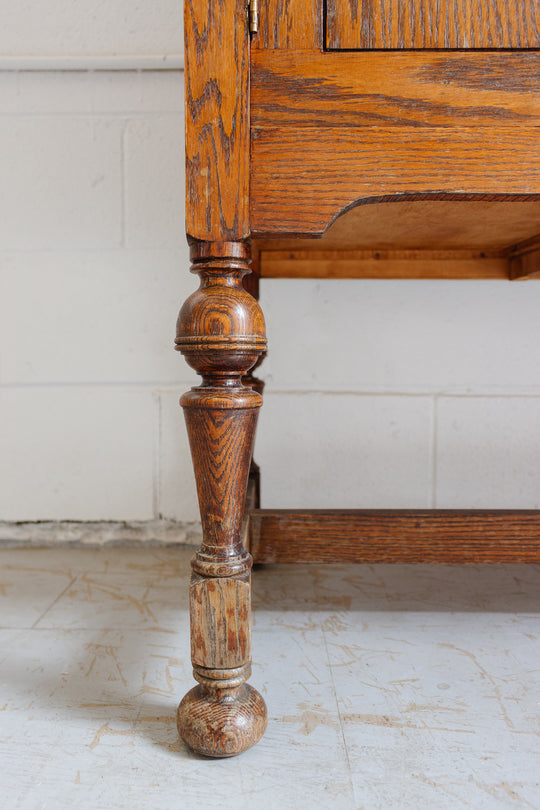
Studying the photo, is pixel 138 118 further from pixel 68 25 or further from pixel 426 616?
pixel 426 616

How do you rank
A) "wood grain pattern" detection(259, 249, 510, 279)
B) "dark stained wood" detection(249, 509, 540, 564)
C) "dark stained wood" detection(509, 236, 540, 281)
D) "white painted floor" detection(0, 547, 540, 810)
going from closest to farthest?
"white painted floor" detection(0, 547, 540, 810), "dark stained wood" detection(249, 509, 540, 564), "dark stained wood" detection(509, 236, 540, 281), "wood grain pattern" detection(259, 249, 510, 279)

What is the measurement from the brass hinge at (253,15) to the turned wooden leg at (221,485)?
19 centimetres

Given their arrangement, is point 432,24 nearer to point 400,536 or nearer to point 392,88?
point 392,88

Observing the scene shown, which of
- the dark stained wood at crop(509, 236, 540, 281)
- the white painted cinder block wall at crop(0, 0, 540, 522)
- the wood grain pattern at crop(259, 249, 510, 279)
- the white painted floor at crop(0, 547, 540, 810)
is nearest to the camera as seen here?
the white painted floor at crop(0, 547, 540, 810)

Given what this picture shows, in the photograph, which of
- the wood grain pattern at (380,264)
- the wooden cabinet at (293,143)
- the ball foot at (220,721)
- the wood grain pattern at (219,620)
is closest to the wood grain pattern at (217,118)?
the wooden cabinet at (293,143)

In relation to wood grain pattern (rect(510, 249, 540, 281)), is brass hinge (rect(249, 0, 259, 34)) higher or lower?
higher

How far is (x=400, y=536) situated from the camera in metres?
0.89

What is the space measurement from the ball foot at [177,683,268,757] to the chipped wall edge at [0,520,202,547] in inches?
29.8

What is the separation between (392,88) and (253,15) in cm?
14

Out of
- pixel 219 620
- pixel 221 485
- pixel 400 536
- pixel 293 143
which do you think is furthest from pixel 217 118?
pixel 400 536

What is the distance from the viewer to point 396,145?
588 mm

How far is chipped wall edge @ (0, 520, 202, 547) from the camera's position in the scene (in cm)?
136

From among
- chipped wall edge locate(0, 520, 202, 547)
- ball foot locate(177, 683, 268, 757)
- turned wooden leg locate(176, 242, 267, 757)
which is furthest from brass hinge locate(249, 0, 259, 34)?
chipped wall edge locate(0, 520, 202, 547)

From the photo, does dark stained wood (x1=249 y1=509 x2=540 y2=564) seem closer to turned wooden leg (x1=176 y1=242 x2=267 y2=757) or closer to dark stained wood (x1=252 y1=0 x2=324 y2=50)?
turned wooden leg (x1=176 y1=242 x2=267 y2=757)
